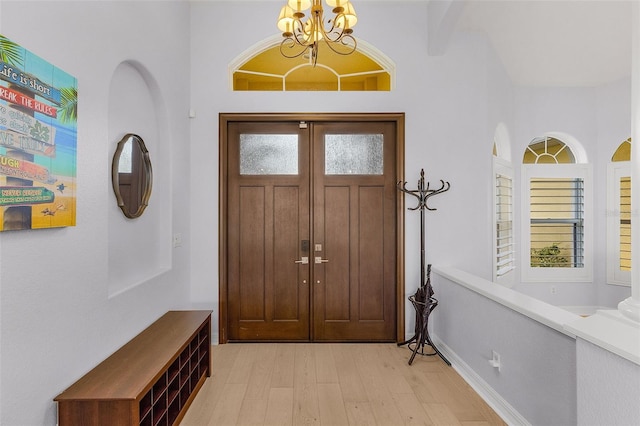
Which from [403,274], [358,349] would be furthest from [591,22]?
[358,349]

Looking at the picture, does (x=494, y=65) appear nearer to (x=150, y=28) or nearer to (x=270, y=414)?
(x=150, y=28)

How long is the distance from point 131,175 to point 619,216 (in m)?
5.96

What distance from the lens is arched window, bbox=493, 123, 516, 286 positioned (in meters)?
4.05

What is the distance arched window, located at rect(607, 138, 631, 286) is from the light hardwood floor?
11.3 feet

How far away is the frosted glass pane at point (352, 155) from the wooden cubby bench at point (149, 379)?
193 centimetres

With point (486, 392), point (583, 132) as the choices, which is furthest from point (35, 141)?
point (583, 132)

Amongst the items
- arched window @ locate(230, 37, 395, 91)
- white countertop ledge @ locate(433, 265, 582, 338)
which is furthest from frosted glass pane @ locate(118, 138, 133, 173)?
white countertop ledge @ locate(433, 265, 582, 338)

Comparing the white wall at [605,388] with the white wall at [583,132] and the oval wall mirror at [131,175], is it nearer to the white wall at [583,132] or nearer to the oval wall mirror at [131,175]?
the oval wall mirror at [131,175]

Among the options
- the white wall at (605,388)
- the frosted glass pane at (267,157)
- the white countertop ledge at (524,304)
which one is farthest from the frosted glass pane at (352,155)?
the white wall at (605,388)

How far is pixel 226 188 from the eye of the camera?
3.70m

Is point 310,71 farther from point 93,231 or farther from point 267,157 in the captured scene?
point 93,231

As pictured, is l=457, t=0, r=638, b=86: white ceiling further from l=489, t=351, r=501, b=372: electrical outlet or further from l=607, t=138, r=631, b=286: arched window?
l=489, t=351, r=501, b=372: electrical outlet

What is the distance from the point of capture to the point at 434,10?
11.6ft

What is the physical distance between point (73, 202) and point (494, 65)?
13.8 feet
